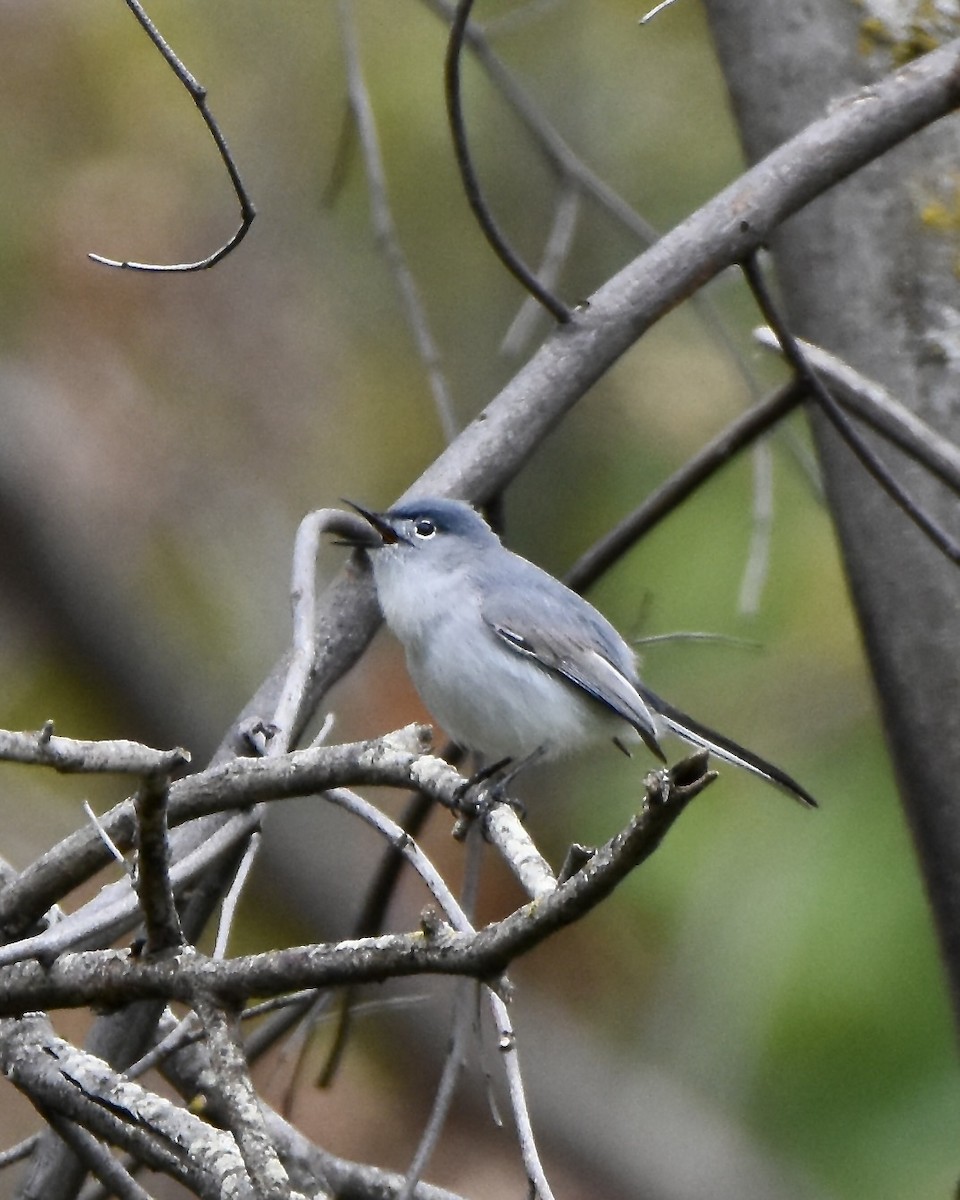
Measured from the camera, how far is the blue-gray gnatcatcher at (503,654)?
9.77 ft

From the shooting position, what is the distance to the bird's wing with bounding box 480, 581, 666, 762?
3.02 meters

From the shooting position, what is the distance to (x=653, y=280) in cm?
274

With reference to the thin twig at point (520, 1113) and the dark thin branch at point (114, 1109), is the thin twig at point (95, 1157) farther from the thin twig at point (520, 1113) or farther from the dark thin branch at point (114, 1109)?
the thin twig at point (520, 1113)

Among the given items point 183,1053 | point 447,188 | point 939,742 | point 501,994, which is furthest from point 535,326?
point 501,994

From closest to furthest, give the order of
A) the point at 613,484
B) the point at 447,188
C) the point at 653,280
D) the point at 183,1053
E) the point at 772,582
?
the point at 183,1053
the point at 653,280
the point at 772,582
the point at 613,484
the point at 447,188

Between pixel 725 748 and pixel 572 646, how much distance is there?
34 centimetres

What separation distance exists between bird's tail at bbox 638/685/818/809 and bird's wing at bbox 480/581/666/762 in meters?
0.08

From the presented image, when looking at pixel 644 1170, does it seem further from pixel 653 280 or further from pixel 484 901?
pixel 653 280

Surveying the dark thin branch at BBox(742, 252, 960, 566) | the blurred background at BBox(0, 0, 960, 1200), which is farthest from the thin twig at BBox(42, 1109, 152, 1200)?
the blurred background at BBox(0, 0, 960, 1200)

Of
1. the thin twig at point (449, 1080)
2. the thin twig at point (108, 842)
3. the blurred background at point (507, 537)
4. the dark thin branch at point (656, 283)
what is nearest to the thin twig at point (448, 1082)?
the thin twig at point (449, 1080)

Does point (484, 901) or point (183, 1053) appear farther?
point (484, 901)

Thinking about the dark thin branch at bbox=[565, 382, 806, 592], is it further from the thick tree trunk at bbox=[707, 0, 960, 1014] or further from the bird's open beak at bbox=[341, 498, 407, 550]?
the bird's open beak at bbox=[341, 498, 407, 550]

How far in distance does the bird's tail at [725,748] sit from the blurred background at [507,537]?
41cm

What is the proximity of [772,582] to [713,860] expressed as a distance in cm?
88
